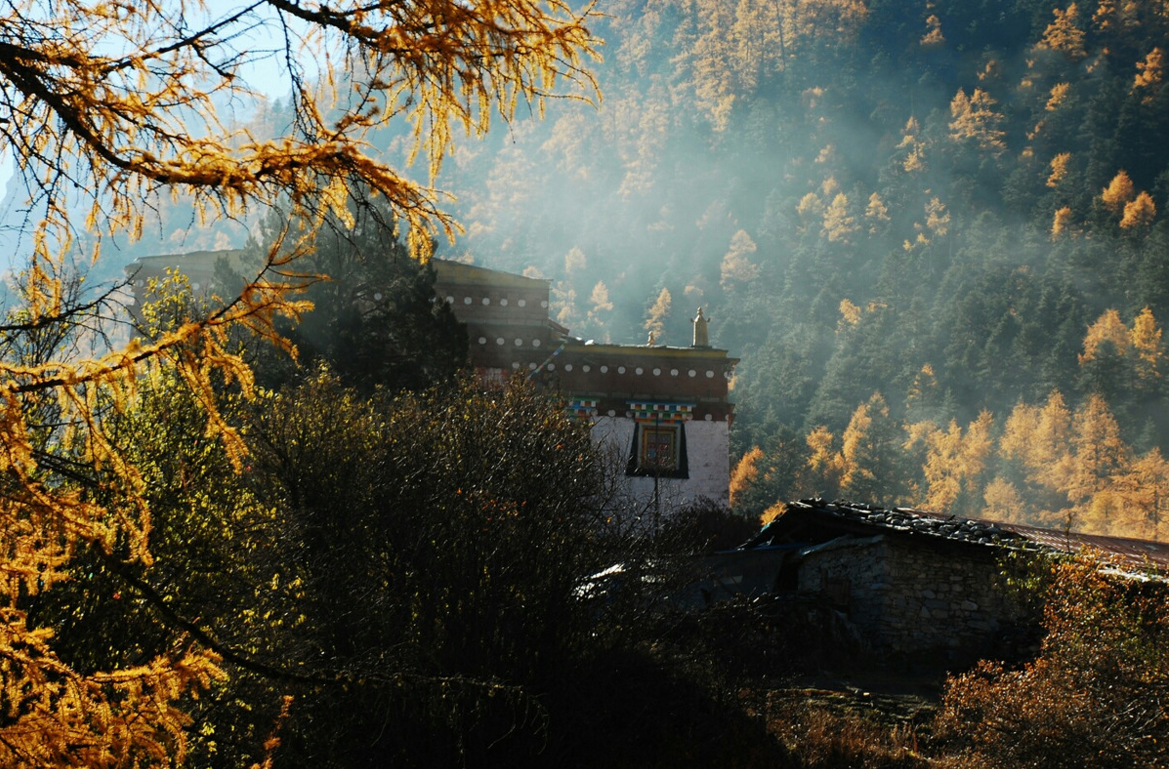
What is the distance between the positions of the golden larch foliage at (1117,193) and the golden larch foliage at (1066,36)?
31.7m

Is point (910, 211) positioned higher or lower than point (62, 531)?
higher

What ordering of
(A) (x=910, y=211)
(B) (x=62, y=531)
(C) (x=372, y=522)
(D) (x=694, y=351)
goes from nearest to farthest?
(B) (x=62, y=531) → (C) (x=372, y=522) → (D) (x=694, y=351) → (A) (x=910, y=211)

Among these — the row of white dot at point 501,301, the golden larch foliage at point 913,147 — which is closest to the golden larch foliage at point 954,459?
the golden larch foliage at point 913,147

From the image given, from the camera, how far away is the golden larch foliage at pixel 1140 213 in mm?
98562

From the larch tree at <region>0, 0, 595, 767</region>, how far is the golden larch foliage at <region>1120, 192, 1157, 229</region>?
359 ft

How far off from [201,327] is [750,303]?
113 m

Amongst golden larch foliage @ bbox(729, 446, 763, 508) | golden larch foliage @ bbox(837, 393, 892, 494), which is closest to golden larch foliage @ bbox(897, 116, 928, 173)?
golden larch foliage @ bbox(837, 393, 892, 494)

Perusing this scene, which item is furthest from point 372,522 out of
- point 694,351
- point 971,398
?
point 971,398

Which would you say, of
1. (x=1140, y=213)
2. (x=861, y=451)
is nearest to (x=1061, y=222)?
(x=1140, y=213)

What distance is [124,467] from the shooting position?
343 centimetres

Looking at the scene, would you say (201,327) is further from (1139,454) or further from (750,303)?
(750,303)

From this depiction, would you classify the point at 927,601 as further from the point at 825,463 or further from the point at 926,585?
the point at 825,463

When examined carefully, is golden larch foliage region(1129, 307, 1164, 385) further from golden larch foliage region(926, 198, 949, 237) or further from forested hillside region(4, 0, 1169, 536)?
golden larch foliage region(926, 198, 949, 237)

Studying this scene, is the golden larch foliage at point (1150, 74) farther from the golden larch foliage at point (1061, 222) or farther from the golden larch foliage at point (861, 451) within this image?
the golden larch foliage at point (861, 451)
